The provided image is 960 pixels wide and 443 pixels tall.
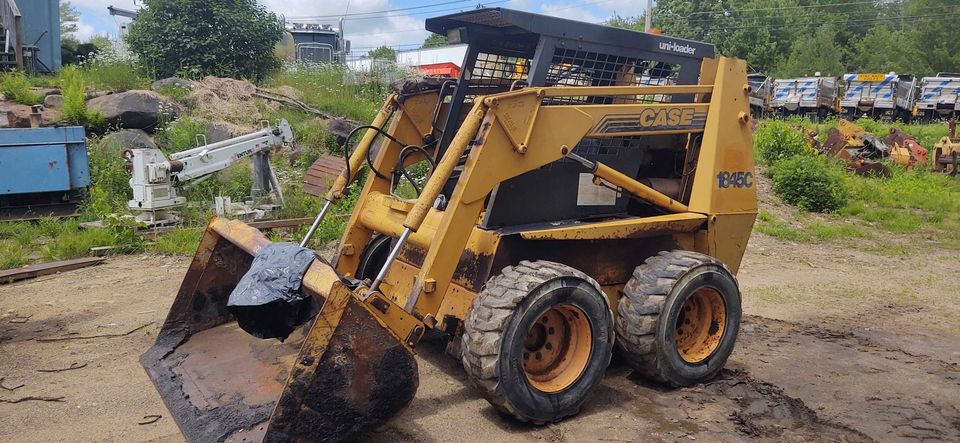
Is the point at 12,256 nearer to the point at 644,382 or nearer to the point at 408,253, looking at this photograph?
the point at 408,253

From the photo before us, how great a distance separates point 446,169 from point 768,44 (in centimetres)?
5210

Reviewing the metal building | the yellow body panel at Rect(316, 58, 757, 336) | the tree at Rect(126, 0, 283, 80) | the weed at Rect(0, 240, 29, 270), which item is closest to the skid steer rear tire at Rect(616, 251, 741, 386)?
the yellow body panel at Rect(316, 58, 757, 336)

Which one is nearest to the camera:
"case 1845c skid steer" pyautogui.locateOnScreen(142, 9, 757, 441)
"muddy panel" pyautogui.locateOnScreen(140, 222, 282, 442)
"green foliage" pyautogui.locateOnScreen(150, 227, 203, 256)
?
"case 1845c skid steer" pyautogui.locateOnScreen(142, 9, 757, 441)

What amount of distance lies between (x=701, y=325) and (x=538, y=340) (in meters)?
1.30

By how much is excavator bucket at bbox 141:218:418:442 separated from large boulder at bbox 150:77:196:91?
971 cm

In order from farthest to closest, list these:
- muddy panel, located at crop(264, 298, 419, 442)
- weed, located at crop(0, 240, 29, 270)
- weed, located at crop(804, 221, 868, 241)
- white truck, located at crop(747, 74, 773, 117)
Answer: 1. white truck, located at crop(747, 74, 773, 117)
2. weed, located at crop(804, 221, 868, 241)
3. weed, located at crop(0, 240, 29, 270)
4. muddy panel, located at crop(264, 298, 419, 442)

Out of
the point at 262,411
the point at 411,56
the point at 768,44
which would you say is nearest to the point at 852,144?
the point at 262,411

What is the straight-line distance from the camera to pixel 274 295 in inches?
153

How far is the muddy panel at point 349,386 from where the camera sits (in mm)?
3336

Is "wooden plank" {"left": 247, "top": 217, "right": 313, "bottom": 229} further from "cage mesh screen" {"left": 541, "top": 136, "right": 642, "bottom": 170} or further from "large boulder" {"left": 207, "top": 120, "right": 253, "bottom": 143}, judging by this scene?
"cage mesh screen" {"left": 541, "top": 136, "right": 642, "bottom": 170}

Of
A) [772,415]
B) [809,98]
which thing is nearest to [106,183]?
[772,415]

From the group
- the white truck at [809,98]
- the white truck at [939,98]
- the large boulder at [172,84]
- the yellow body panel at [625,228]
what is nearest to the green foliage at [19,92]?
the large boulder at [172,84]

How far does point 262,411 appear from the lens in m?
3.74

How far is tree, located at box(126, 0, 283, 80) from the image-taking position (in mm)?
14555
